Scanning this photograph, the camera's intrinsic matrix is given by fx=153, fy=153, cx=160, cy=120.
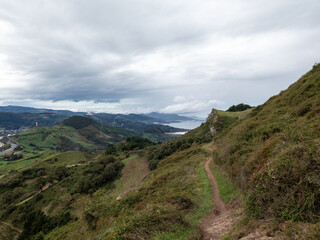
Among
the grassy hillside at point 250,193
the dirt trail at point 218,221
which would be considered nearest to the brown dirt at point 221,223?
the dirt trail at point 218,221

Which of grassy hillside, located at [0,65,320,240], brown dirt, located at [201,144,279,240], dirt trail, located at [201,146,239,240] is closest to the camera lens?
grassy hillside, located at [0,65,320,240]

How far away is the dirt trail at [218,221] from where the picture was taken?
928 centimetres

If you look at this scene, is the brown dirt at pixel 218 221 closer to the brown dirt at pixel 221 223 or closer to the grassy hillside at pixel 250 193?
the brown dirt at pixel 221 223

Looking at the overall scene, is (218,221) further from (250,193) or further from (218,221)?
(250,193)

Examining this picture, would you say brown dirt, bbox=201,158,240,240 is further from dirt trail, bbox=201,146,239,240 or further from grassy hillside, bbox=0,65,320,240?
grassy hillside, bbox=0,65,320,240

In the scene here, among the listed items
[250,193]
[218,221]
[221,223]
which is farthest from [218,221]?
[250,193]

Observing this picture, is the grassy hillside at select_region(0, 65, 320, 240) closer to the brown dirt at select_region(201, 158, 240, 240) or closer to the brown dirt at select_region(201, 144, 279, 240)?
the brown dirt at select_region(201, 144, 279, 240)

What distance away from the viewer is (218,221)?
11008 mm

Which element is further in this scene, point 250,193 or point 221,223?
point 221,223

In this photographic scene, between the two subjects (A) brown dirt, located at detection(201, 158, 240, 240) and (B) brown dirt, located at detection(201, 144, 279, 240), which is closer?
(B) brown dirt, located at detection(201, 144, 279, 240)

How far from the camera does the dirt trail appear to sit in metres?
9.28

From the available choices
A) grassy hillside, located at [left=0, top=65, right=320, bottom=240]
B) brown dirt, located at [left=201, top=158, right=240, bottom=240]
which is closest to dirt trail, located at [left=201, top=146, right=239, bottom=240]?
brown dirt, located at [left=201, top=158, right=240, bottom=240]

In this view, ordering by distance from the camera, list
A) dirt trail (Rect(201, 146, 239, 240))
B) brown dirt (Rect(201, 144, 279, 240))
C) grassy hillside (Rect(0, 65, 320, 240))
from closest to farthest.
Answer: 1. grassy hillside (Rect(0, 65, 320, 240))
2. brown dirt (Rect(201, 144, 279, 240))
3. dirt trail (Rect(201, 146, 239, 240))

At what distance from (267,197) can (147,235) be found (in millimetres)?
7089
